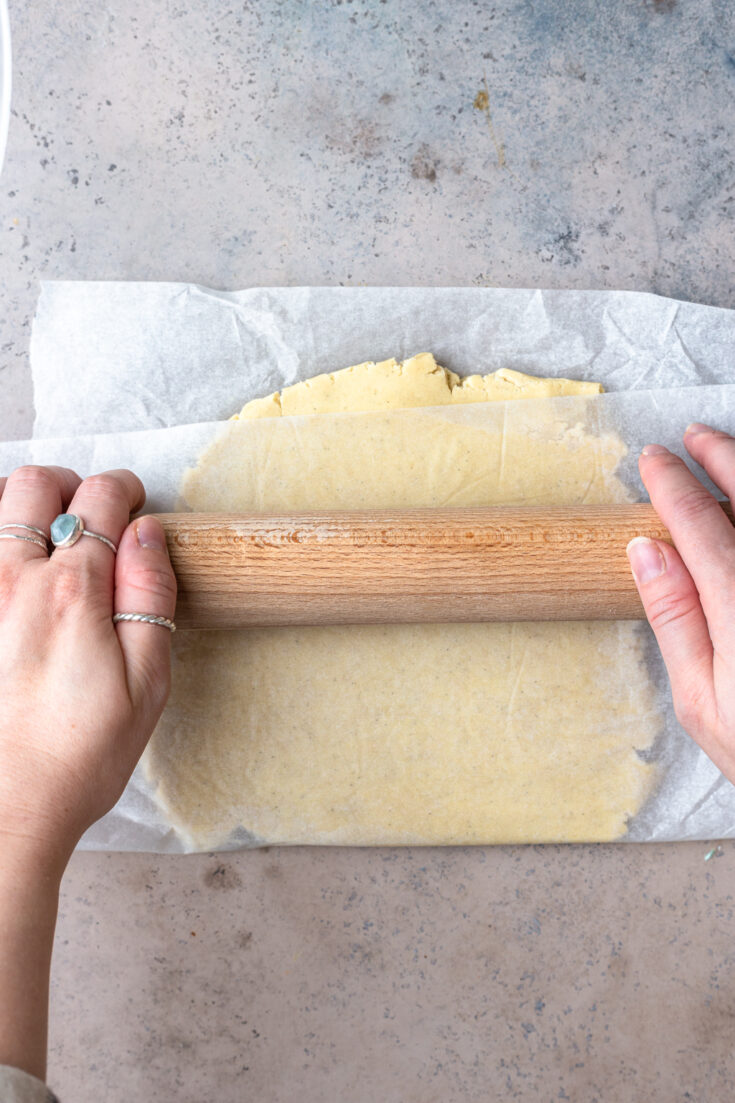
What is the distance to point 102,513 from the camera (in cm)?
115

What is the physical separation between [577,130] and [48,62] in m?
1.05

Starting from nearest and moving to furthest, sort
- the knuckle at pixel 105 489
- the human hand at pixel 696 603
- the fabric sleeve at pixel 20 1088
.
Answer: the fabric sleeve at pixel 20 1088, the human hand at pixel 696 603, the knuckle at pixel 105 489

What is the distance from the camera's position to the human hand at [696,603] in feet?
3.45

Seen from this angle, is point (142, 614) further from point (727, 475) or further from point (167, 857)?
point (727, 475)

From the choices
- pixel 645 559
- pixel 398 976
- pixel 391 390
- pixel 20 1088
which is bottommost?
pixel 398 976

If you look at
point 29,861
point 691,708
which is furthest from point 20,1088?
point 691,708

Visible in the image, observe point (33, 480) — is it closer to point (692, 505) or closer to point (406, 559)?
point (406, 559)

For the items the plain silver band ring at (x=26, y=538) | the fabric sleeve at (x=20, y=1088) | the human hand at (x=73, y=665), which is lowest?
the fabric sleeve at (x=20, y=1088)

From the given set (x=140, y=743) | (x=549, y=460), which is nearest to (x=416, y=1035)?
(x=140, y=743)

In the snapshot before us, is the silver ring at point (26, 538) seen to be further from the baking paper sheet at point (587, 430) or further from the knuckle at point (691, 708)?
the knuckle at point (691, 708)

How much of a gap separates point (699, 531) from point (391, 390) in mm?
574

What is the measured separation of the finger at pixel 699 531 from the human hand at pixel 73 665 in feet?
2.48

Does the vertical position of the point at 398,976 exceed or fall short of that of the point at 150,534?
it falls short

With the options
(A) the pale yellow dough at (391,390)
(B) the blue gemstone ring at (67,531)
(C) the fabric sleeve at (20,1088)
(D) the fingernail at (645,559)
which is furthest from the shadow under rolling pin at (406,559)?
(C) the fabric sleeve at (20,1088)
